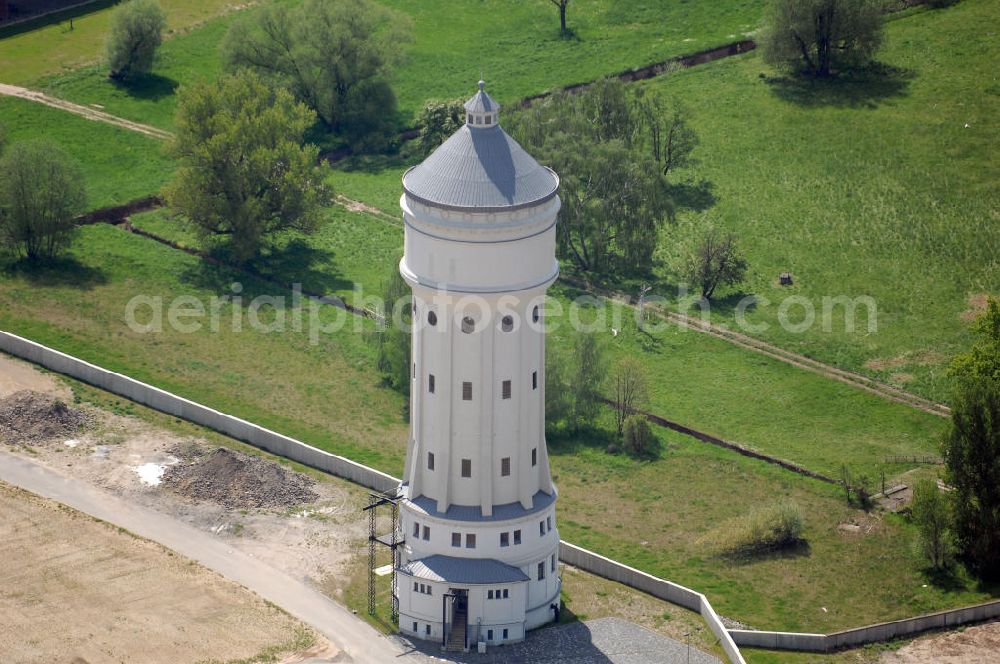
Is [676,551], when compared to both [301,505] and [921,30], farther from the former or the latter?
[921,30]

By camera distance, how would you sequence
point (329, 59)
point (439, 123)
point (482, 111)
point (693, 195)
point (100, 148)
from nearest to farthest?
point (482, 111)
point (693, 195)
point (100, 148)
point (439, 123)
point (329, 59)

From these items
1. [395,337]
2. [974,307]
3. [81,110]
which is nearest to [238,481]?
[395,337]

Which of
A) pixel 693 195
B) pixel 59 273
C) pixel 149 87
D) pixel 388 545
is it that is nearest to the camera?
pixel 388 545

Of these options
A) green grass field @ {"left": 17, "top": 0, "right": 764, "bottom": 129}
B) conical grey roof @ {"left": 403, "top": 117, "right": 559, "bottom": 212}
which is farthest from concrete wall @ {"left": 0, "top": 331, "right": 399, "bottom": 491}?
green grass field @ {"left": 17, "top": 0, "right": 764, "bottom": 129}

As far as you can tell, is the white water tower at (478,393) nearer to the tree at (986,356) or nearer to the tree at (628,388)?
the tree at (628,388)

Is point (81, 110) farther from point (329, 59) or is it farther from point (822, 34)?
point (822, 34)

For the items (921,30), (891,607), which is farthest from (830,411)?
(921,30)

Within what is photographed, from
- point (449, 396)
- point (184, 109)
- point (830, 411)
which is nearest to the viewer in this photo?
point (449, 396)
